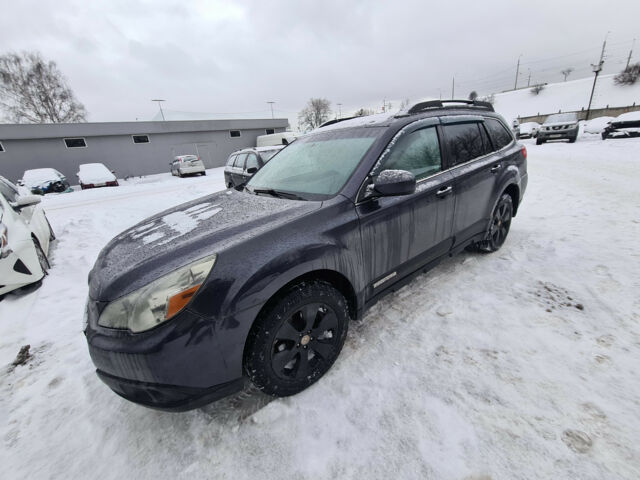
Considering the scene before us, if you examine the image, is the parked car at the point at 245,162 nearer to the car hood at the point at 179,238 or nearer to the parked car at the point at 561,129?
the car hood at the point at 179,238

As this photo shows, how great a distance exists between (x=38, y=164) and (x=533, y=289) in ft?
86.6

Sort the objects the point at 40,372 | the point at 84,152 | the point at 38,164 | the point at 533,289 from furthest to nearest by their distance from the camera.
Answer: the point at 84,152
the point at 38,164
the point at 533,289
the point at 40,372

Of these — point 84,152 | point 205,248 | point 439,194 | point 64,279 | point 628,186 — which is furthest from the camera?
point 84,152

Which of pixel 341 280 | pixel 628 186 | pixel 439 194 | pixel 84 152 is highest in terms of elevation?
pixel 84 152

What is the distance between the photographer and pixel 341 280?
198 centimetres

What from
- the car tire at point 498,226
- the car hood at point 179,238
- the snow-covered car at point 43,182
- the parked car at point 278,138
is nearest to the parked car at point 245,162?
the car hood at point 179,238

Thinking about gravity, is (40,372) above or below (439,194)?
below

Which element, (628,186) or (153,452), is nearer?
(153,452)

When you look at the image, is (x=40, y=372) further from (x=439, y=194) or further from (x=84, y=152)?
(x=84, y=152)

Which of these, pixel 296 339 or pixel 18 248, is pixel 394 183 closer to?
pixel 296 339

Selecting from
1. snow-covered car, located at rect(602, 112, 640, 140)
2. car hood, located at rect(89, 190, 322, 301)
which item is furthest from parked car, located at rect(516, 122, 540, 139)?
car hood, located at rect(89, 190, 322, 301)

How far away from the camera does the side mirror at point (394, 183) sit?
1.85m

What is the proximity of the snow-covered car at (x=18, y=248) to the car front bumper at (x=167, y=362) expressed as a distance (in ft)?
8.56

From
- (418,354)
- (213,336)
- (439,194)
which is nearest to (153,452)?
(213,336)
